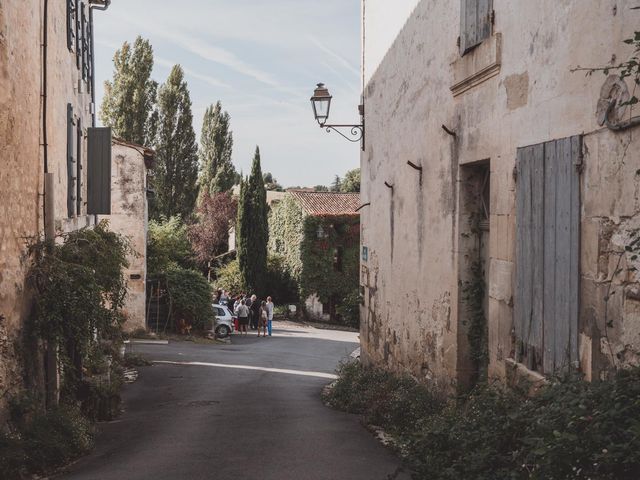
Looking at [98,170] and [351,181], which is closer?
[98,170]

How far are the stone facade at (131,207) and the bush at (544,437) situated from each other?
60.5 ft

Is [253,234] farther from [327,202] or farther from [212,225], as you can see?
[212,225]

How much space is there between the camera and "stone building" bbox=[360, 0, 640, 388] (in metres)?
5.27

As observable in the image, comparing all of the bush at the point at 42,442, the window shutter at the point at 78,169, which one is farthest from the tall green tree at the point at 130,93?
the bush at the point at 42,442

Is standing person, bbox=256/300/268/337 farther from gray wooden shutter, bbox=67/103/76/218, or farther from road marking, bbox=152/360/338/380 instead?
gray wooden shutter, bbox=67/103/76/218

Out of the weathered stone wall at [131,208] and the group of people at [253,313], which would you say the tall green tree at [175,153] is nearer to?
the group of people at [253,313]

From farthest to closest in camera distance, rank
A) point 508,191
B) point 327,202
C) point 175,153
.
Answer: point 175,153 → point 327,202 → point 508,191

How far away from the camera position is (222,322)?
27.1 m

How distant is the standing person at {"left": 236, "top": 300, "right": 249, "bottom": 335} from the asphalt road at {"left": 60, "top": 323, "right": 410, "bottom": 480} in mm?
10869

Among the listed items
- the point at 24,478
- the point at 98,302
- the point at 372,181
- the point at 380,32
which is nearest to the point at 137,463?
the point at 24,478

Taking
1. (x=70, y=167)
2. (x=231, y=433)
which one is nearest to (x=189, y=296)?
(x=70, y=167)

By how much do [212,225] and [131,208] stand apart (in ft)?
63.6

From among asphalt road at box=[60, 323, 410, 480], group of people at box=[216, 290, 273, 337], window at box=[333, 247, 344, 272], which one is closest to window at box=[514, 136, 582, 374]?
asphalt road at box=[60, 323, 410, 480]

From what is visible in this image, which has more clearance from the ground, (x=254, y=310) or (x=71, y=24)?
(x=71, y=24)
